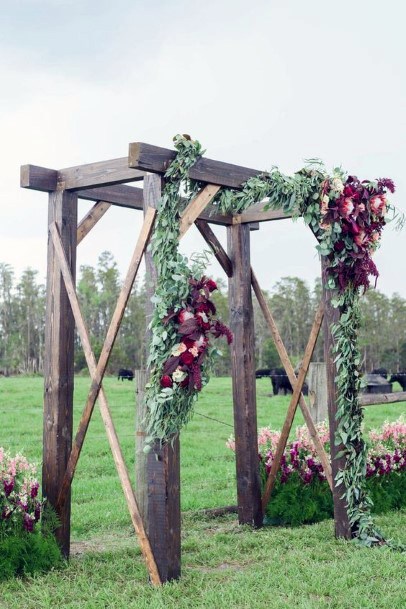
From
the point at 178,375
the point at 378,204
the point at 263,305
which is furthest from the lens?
the point at 263,305

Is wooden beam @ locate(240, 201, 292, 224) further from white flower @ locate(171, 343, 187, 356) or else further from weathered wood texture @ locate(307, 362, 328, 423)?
white flower @ locate(171, 343, 187, 356)

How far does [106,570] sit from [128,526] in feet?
6.55

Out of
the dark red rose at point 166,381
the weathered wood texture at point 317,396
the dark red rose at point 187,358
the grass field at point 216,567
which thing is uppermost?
the dark red rose at point 187,358

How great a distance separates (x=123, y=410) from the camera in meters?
19.7

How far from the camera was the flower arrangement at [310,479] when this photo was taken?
27.1ft

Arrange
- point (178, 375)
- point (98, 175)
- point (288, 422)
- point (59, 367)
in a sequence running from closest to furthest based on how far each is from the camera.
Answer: point (178, 375) < point (98, 175) < point (59, 367) < point (288, 422)

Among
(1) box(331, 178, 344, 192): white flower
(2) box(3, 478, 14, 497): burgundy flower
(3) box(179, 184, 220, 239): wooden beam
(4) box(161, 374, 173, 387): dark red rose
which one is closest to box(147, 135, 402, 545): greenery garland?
(1) box(331, 178, 344, 192): white flower

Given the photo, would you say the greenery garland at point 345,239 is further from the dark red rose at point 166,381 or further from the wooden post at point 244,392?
the dark red rose at point 166,381

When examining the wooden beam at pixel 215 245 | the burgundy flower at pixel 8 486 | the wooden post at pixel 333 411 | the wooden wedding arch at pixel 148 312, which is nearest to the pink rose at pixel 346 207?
the wooden post at pixel 333 411

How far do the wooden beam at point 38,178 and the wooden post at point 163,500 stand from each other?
140 cm

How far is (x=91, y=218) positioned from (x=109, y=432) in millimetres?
2130

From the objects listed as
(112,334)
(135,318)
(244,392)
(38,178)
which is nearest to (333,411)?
(244,392)

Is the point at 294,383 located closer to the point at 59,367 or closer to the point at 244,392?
the point at 244,392

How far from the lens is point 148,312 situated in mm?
6098
